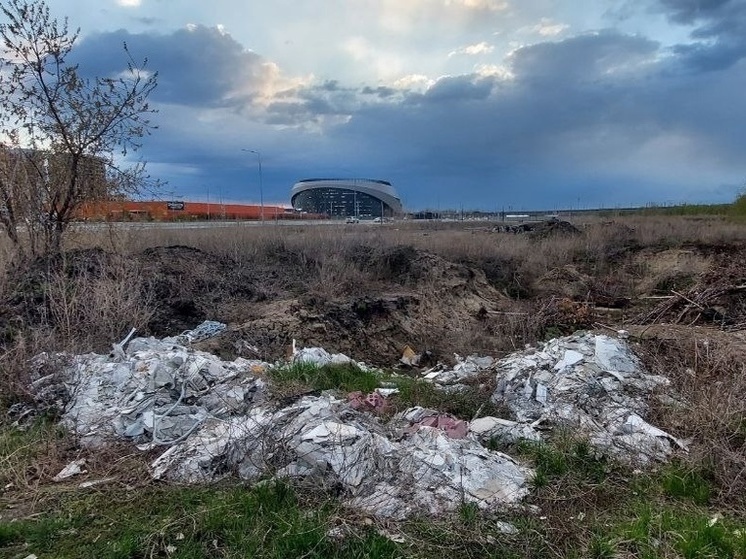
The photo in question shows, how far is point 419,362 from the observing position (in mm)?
9336

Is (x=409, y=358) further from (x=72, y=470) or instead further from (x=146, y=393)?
(x=72, y=470)

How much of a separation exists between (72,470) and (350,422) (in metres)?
2.16

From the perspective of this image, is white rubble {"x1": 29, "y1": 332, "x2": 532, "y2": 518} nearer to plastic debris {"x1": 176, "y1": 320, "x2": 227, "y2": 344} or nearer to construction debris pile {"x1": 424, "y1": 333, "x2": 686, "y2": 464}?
construction debris pile {"x1": 424, "y1": 333, "x2": 686, "y2": 464}

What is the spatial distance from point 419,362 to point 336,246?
7.83m

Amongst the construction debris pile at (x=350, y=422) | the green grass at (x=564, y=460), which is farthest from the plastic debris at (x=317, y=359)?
the green grass at (x=564, y=460)

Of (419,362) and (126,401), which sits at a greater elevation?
(126,401)

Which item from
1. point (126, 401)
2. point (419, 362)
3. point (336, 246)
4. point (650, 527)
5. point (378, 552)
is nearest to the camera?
point (378, 552)

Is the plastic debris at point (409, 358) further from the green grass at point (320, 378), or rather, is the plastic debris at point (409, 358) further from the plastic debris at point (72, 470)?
the plastic debris at point (72, 470)

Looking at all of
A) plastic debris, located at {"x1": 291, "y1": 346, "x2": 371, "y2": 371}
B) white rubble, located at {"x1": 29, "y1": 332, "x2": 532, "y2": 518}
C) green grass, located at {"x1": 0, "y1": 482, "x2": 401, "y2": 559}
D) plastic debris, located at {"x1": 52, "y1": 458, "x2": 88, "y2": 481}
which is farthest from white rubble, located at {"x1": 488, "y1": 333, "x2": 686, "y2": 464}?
plastic debris, located at {"x1": 52, "y1": 458, "x2": 88, "y2": 481}

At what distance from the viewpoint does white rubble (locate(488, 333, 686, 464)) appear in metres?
4.38

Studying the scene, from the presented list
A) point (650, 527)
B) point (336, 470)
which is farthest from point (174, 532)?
point (650, 527)

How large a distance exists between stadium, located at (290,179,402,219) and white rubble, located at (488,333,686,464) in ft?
265

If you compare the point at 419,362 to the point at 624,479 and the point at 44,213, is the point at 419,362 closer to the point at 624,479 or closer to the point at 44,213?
the point at 624,479

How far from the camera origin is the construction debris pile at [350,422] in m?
3.68
